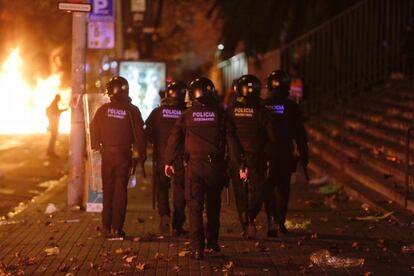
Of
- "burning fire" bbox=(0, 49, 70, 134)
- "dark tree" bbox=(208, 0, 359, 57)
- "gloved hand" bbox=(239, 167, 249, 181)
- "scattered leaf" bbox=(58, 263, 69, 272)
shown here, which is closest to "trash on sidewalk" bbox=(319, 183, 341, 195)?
"gloved hand" bbox=(239, 167, 249, 181)

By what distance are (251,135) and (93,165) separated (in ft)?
9.31

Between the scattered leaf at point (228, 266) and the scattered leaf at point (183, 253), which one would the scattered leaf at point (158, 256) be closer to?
the scattered leaf at point (183, 253)

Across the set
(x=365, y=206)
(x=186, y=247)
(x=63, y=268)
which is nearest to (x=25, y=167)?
(x=365, y=206)

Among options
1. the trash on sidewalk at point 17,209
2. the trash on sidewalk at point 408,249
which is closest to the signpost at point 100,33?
the trash on sidewalk at point 17,209

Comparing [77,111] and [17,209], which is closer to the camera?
[77,111]

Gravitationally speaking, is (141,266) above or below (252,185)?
below

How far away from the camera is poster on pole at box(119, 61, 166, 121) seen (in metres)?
19.5

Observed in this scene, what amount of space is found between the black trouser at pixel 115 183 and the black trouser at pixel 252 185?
1355mm

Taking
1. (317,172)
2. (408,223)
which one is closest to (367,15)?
(317,172)

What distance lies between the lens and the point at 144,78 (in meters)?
19.5

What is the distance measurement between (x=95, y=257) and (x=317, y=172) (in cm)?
858

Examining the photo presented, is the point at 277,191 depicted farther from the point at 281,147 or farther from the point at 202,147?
the point at 202,147

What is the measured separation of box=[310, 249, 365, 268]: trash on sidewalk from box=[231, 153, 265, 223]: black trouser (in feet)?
4.53

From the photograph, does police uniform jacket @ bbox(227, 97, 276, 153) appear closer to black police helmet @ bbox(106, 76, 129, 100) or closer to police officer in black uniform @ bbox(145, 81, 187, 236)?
police officer in black uniform @ bbox(145, 81, 187, 236)
